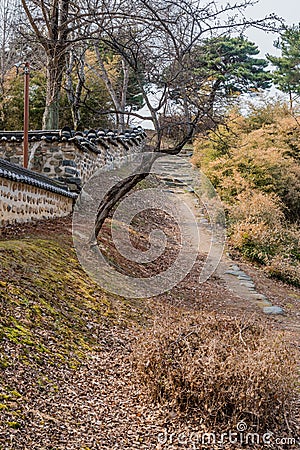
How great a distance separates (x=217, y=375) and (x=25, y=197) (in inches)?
164

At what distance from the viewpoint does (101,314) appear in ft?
17.7

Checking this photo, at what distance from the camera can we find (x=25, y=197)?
6.79 metres

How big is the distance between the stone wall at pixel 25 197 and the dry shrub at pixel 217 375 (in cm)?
296

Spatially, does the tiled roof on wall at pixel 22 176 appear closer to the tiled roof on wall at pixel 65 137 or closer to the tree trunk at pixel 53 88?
the tiled roof on wall at pixel 65 137

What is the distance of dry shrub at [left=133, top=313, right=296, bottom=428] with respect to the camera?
3.50 metres

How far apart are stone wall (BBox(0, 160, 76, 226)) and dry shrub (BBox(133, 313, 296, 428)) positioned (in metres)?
2.96

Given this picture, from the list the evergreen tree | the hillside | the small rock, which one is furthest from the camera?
the evergreen tree

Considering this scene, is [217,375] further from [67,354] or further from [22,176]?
[22,176]

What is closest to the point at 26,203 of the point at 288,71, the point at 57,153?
the point at 57,153

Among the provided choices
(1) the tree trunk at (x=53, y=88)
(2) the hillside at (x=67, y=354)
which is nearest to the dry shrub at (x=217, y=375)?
(2) the hillside at (x=67, y=354)

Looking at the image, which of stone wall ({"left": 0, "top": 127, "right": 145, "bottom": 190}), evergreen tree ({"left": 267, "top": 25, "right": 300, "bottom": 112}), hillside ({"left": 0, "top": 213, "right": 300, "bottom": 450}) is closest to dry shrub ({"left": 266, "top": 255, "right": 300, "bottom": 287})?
hillside ({"left": 0, "top": 213, "right": 300, "bottom": 450})

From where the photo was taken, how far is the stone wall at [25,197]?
20.2 ft

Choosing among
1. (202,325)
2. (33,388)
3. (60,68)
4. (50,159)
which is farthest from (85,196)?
(33,388)

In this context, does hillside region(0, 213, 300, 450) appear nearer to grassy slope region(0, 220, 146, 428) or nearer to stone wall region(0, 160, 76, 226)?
grassy slope region(0, 220, 146, 428)
